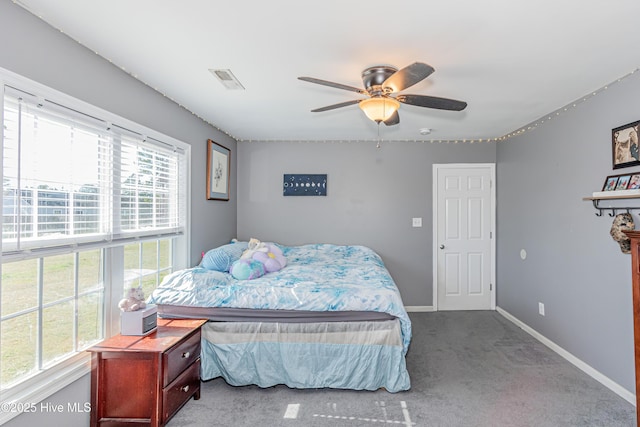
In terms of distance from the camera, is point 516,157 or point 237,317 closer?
point 237,317

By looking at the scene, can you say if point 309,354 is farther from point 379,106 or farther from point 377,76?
point 377,76

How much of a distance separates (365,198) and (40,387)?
12.2ft

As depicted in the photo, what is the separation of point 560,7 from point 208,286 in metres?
2.79

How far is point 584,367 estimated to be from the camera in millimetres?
2758

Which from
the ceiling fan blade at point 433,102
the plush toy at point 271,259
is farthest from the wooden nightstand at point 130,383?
the ceiling fan blade at point 433,102

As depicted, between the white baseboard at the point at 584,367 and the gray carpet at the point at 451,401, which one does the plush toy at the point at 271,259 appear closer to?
the gray carpet at the point at 451,401

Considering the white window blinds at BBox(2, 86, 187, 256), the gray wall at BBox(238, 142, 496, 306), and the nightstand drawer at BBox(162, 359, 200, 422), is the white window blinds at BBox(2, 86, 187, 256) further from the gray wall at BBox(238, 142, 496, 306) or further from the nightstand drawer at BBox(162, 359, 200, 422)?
the gray wall at BBox(238, 142, 496, 306)

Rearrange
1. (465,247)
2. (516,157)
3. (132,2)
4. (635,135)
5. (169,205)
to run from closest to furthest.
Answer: (132,2), (635,135), (169,205), (516,157), (465,247)

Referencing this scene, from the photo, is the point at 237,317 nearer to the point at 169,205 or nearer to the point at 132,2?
the point at 169,205

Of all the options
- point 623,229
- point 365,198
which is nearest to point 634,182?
point 623,229

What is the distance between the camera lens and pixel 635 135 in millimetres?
2262

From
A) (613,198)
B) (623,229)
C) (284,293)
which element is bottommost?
(284,293)

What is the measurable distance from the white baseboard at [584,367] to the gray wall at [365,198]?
4.08ft

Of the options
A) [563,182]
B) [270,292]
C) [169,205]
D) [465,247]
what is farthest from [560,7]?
[465,247]
